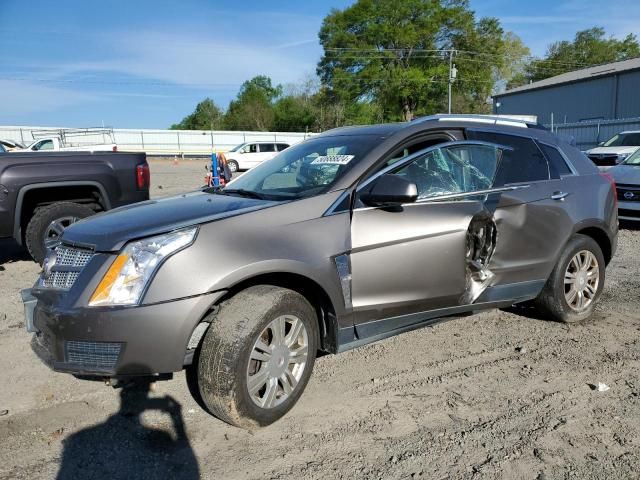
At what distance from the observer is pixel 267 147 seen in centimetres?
3112

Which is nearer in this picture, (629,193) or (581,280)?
(581,280)

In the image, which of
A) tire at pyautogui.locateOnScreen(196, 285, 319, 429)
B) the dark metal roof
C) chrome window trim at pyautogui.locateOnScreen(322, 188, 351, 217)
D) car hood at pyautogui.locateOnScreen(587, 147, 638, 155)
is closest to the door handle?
chrome window trim at pyautogui.locateOnScreen(322, 188, 351, 217)

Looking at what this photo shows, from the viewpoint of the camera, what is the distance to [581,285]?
4.70m

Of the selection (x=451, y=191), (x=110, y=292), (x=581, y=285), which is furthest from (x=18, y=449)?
(x=581, y=285)

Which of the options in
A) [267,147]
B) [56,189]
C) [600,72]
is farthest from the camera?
[600,72]

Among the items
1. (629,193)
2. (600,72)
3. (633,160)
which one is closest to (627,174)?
(629,193)

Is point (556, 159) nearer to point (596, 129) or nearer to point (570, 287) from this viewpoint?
point (570, 287)

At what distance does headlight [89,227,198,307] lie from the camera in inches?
106

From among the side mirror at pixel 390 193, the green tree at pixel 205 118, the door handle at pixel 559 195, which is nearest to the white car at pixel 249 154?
the door handle at pixel 559 195

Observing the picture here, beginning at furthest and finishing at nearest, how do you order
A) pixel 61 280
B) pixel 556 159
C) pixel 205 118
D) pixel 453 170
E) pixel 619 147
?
pixel 205 118
pixel 619 147
pixel 556 159
pixel 453 170
pixel 61 280

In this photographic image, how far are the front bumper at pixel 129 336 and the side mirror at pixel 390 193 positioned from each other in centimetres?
119

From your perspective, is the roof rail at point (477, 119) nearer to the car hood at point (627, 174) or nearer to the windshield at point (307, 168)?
the windshield at point (307, 168)

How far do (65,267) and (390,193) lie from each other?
1.98 m

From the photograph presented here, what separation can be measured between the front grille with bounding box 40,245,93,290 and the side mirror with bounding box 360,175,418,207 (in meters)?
1.70
